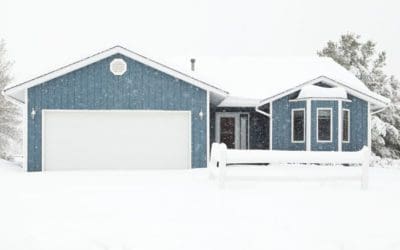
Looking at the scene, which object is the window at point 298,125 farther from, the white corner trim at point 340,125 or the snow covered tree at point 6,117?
the snow covered tree at point 6,117

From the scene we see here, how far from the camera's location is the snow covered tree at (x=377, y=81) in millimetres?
32031

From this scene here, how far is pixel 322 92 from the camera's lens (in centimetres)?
2189

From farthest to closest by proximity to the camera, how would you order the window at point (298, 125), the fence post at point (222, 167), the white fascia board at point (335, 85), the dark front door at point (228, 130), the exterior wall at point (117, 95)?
the dark front door at point (228, 130) < the window at point (298, 125) < the white fascia board at point (335, 85) < the exterior wall at point (117, 95) < the fence post at point (222, 167)

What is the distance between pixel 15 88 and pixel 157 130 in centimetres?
505

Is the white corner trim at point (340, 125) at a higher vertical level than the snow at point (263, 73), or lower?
lower

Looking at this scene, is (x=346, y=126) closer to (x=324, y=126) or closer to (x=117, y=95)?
(x=324, y=126)

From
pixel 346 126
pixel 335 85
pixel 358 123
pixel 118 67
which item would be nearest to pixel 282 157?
pixel 118 67

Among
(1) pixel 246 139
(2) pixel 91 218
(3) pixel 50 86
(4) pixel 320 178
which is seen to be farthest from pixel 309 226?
(1) pixel 246 139

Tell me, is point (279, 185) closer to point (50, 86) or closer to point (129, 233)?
point (129, 233)

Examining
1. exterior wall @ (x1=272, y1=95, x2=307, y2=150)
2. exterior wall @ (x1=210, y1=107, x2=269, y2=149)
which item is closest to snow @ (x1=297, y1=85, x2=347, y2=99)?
exterior wall @ (x1=272, y1=95, x2=307, y2=150)

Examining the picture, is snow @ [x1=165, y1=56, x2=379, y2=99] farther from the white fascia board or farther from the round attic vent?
the round attic vent

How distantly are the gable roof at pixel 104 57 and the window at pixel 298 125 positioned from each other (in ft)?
12.6

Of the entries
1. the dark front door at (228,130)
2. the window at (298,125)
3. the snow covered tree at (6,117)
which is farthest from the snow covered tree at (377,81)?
the snow covered tree at (6,117)

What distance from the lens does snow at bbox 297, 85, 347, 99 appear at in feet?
71.5
